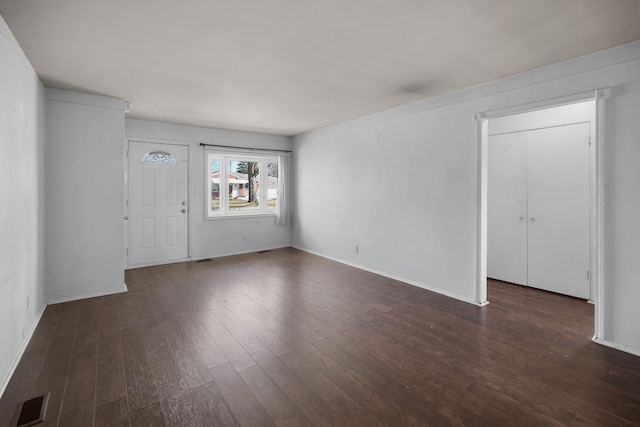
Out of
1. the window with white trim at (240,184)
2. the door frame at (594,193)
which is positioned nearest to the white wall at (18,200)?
the window with white trim at (240,184)

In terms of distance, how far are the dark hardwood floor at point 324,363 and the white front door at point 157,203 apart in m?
1.65

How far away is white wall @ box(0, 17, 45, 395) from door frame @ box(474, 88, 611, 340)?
4.20 metres

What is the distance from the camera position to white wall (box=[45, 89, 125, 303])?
3.54 metres

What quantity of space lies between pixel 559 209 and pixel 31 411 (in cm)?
528

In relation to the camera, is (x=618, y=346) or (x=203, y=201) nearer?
(x=618, y=346)

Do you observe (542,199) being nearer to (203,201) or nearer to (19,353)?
(203,201)

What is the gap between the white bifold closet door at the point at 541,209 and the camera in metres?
3.68

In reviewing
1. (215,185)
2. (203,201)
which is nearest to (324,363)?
(203,201)

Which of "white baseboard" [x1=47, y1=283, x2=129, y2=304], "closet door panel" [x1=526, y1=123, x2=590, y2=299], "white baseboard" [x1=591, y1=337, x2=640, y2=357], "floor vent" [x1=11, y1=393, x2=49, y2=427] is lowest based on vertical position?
"floor vent" [x1=11, y1=393, x2=49, y2=427]

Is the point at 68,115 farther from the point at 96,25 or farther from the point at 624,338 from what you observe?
the point at 624,338

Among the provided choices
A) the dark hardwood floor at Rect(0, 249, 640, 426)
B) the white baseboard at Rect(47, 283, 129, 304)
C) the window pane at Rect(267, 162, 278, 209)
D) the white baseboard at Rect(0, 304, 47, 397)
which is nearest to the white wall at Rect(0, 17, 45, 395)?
the white baseboard at Rect(0, 304, 47, 397)

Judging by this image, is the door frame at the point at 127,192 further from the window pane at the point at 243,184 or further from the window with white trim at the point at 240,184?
the window pane at the point at 243,184

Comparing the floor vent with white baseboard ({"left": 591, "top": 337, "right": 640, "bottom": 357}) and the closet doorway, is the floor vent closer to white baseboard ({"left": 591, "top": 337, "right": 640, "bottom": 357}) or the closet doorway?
the closet doorway

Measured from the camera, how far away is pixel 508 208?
4.32 metres
